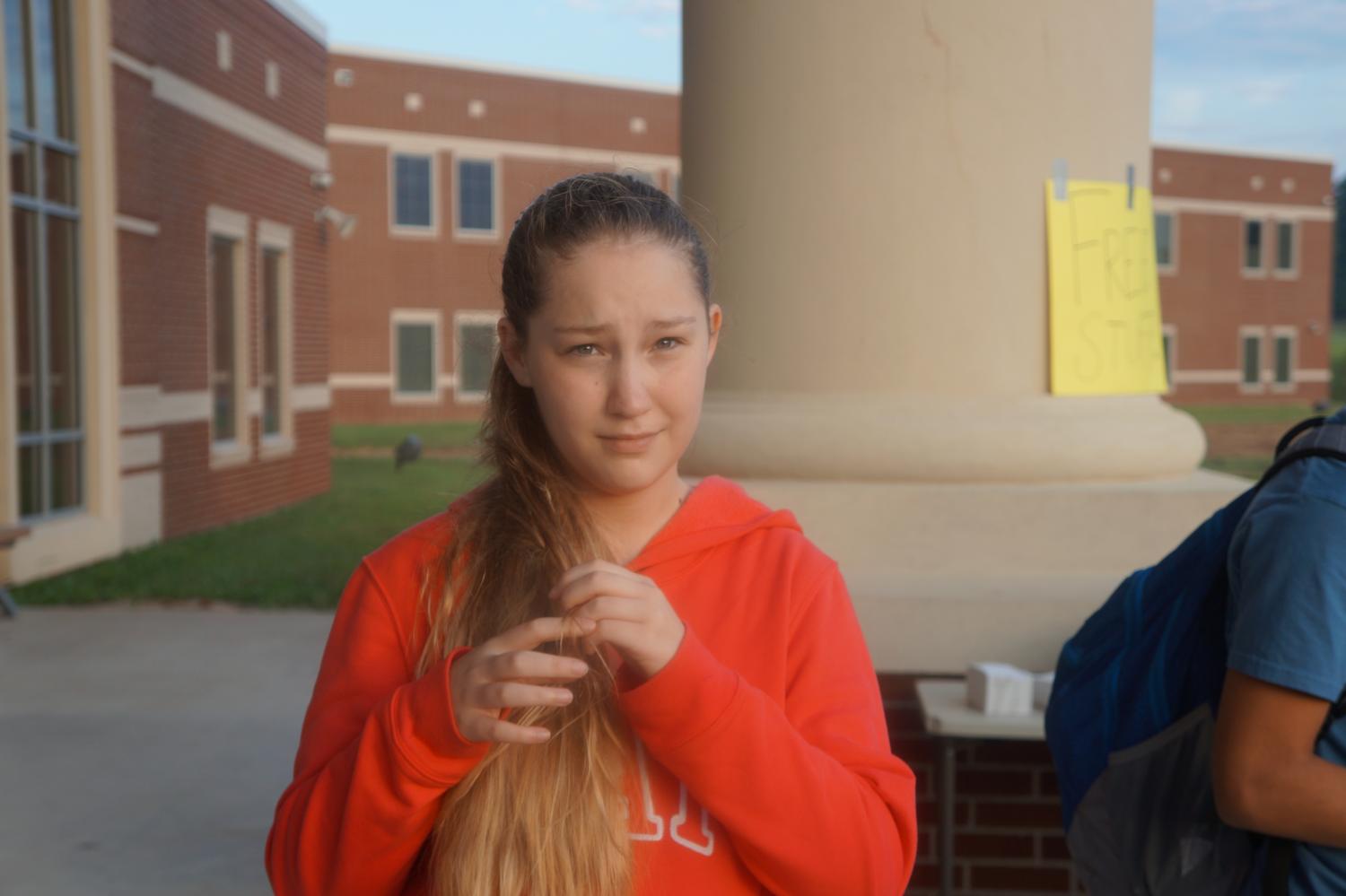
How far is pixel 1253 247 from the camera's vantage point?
1681 inches

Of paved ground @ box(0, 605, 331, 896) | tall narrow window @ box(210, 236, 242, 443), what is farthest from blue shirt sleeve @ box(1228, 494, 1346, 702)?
tall narrow window @ box(210, 236, 242, 443)

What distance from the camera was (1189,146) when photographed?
134ft

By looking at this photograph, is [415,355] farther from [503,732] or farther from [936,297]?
[503,732]

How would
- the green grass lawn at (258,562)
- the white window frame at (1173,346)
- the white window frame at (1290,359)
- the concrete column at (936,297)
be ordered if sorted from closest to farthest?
the concrete column at (936,297)
the green grass lawn at (258,562)
the white window frame at (1173,346)
the white window frame at (1290,359)

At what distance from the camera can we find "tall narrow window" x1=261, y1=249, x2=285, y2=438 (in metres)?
16.8

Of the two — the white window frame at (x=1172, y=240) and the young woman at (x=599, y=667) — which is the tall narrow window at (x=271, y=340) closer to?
the young woman at (x=599, y=667)

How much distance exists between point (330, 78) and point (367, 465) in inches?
460

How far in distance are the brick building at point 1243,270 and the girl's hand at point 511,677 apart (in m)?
42.8

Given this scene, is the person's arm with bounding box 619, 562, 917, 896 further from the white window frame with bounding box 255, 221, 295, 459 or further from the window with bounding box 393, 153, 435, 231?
the window with bounding box 393, 153, 435, 231

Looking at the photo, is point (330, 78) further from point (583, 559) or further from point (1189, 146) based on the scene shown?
point (583, 559)

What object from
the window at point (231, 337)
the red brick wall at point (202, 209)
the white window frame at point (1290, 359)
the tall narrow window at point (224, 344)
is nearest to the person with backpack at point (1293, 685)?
the red brick wall at point (202, 209)

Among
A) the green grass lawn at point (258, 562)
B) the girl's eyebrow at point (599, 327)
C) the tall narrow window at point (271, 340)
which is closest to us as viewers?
the girl's eyebrow at point (599, 327)

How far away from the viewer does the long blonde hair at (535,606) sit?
4.33 ft

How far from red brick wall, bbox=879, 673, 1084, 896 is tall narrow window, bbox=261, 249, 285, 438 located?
1484 cm
